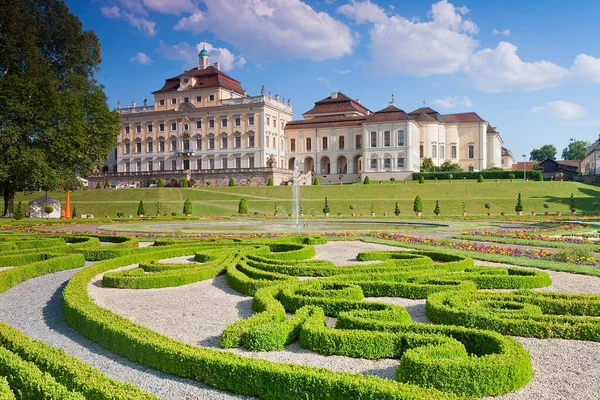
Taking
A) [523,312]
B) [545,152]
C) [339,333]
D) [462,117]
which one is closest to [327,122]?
[462,117]

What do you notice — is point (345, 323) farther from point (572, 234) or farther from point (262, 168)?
point (262, 168)

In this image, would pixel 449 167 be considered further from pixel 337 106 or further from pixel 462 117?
pixel 337 106

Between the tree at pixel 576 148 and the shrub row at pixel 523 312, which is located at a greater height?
the tree at pixel 576 148

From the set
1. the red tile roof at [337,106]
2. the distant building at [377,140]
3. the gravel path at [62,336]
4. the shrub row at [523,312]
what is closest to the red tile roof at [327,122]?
the distant building at [377,140]

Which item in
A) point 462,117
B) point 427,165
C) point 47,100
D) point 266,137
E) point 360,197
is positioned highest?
point 462,117

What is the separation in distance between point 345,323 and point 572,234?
539 inches

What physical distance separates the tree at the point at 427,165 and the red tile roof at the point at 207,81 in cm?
2392

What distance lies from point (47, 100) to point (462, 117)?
165 ft

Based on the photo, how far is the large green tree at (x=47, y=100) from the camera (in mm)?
24328

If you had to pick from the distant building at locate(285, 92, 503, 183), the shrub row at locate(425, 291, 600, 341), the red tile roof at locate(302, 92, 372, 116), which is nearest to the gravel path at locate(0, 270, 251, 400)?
the shrub row at locate(425, 291, 600, 341)

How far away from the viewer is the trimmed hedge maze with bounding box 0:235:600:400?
343 cm

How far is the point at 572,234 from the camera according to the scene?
15.9 m

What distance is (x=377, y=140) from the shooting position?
56.8 meters

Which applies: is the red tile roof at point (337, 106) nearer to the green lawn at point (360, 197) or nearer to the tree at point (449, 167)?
the tree at point (449, 167)
